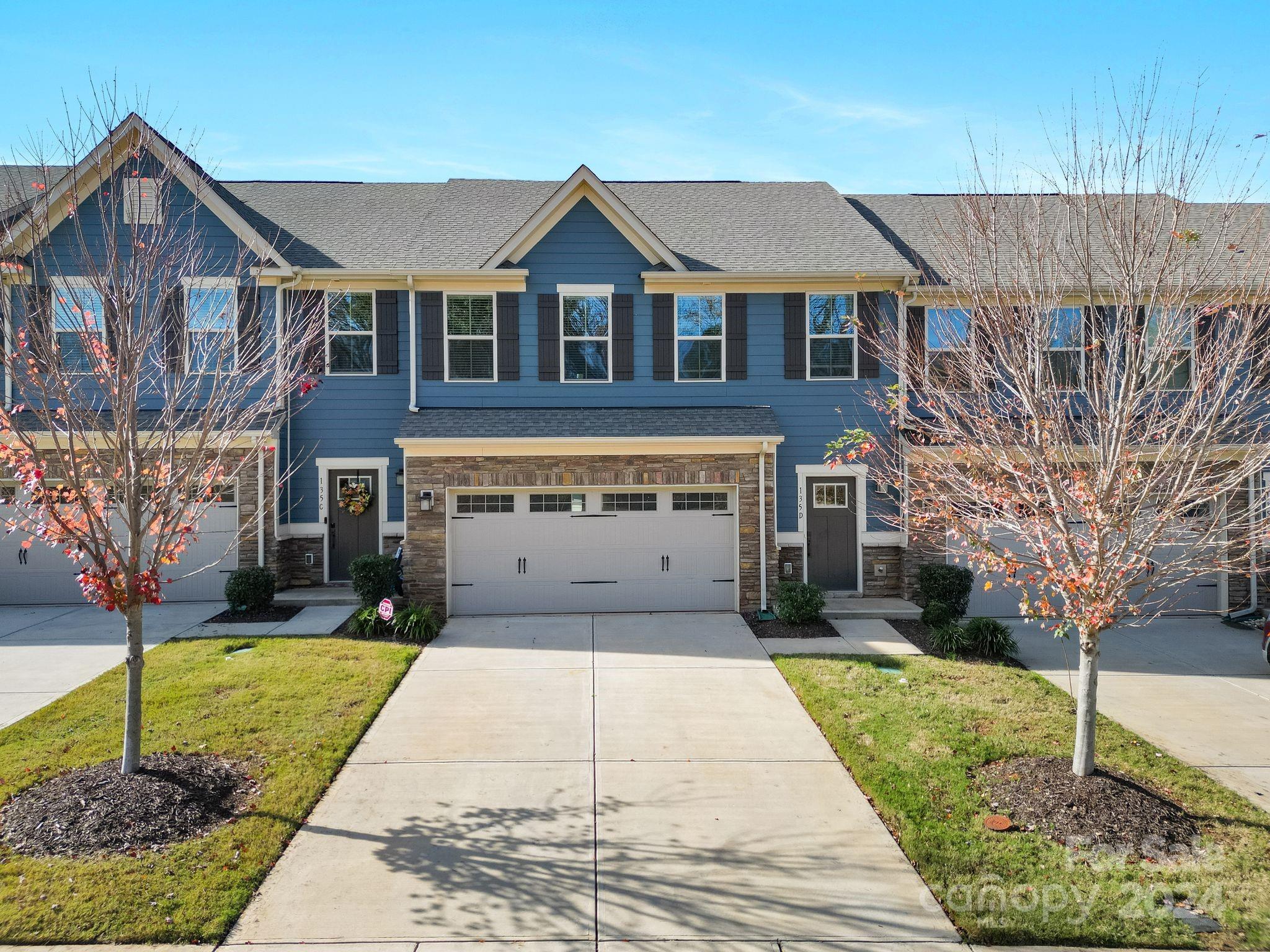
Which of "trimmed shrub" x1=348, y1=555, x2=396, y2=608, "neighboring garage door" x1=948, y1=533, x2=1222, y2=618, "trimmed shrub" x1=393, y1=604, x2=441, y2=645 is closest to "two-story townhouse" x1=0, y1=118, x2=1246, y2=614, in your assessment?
"neighboring garage door" x1=948, y1=533, x2=1222, y2=618

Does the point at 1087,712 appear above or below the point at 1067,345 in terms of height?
below

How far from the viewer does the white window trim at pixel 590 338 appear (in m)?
12.9

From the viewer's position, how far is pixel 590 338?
1299 cm

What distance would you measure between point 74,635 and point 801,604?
10.5 m

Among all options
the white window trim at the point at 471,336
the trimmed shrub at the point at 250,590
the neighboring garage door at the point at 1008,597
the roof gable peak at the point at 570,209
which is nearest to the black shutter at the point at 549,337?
the white window trim at the point at 471,336

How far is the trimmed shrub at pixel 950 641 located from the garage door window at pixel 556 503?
224 inches

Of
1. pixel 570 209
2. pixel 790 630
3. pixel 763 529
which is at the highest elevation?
pixel 570 209

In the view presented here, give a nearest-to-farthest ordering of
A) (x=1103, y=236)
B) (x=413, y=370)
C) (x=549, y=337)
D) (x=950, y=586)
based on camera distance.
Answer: (x=1103, y=236), (x=950, y=586), (x=413, y=370), (x=549, y=337)

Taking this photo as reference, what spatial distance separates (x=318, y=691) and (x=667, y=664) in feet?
13.5

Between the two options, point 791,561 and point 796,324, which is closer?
point 791,561

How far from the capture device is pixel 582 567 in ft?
40.3

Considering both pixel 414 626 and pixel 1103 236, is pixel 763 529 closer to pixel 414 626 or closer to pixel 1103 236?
pixel 414 626

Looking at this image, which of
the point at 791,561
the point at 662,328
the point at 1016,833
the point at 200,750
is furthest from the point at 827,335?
the point at 200,750

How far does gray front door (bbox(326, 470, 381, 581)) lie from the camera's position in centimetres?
1318
